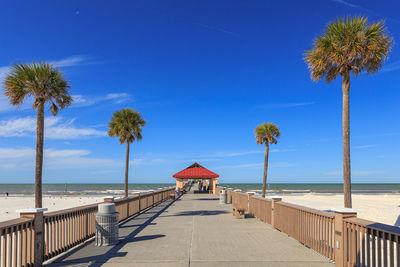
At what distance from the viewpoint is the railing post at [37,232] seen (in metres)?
6.10

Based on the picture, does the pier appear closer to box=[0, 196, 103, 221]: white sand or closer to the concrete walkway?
the concrete walkway

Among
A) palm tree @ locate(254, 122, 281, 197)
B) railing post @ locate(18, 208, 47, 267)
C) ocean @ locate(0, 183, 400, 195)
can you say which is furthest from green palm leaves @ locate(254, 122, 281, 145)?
ocean @ locate(0, 183, 400, 195)

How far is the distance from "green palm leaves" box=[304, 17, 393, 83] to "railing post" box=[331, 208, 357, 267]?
7.40 meters

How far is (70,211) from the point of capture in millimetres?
7734

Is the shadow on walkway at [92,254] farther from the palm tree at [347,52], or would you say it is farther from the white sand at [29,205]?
the white sand at [29,205]

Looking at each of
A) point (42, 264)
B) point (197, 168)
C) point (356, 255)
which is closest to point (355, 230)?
point (356, 255)

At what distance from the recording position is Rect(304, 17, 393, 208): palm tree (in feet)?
37.1

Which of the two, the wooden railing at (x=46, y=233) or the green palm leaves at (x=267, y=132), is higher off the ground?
the green palm leaves at (x=267, y=132)

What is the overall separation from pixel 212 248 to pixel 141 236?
2.63 m

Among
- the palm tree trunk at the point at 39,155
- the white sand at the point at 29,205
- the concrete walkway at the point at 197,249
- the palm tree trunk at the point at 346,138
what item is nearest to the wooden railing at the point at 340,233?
the concrete walkway at the point at 197,249

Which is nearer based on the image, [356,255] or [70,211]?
[356,255]

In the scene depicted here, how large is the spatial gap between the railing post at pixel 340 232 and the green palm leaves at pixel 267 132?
25.4m

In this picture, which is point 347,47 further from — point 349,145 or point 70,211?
point 70,211

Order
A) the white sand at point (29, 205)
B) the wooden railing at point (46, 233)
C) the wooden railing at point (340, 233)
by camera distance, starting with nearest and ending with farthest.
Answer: the wooden railing at point (340, 233) → the wooden railing at point (46, 233) → the white sand at point (29, 205)
